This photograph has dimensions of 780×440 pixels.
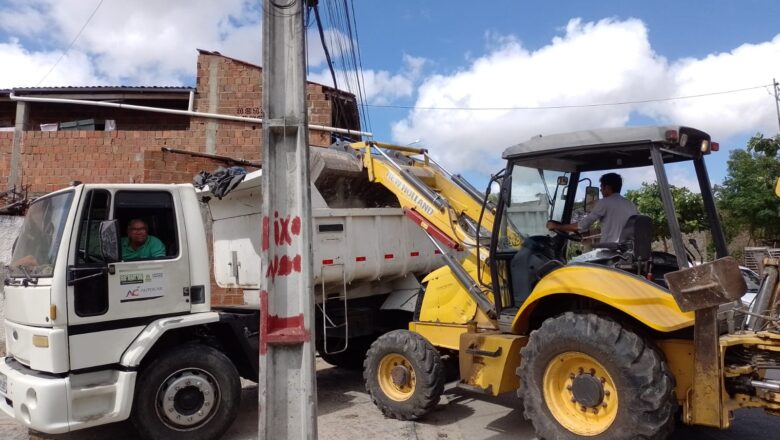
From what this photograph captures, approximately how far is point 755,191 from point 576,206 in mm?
17566

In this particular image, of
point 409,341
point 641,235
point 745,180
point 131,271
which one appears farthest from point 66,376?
point 745,180

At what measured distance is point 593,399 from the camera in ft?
12.9

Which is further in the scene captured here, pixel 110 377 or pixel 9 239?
pixel 9 239

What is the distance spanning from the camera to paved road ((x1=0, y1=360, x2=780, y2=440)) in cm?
507

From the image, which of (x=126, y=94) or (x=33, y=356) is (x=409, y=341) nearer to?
(x=33, y=356)

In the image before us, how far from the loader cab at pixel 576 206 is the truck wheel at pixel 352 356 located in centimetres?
286

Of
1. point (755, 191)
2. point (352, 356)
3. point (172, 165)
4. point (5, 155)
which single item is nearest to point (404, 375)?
point (352, 356)

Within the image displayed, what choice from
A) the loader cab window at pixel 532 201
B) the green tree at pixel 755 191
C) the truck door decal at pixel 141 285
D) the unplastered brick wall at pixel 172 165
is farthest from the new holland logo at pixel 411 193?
the green tree at pixel 755 191

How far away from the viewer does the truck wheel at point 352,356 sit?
748 centimetres

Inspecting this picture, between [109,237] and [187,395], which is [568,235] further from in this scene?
[109,237]

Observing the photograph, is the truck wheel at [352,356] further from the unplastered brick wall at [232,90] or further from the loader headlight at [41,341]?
the unplastered brick wall at [232,90]

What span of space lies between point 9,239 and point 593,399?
9705 millimetres

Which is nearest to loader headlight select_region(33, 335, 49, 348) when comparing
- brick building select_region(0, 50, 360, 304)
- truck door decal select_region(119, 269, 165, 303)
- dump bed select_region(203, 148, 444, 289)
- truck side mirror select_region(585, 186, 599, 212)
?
truck door decal select_region(119, 269, 165, 303)

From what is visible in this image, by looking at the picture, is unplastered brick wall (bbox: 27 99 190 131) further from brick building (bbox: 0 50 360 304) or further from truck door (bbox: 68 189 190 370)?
truck door (bbox: 68 189 190 370)
